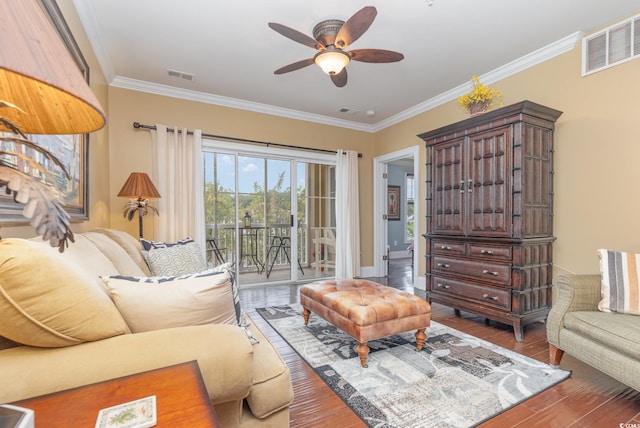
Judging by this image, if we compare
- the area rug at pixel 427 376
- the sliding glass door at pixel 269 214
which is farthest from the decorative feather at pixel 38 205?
the sliding glass door at pixel 269 214

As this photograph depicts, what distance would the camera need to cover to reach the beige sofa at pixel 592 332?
1.65m

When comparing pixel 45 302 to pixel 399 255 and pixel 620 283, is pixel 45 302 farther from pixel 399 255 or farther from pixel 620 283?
pixel 399 255

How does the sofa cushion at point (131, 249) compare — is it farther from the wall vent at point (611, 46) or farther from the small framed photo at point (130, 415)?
the wall vent at point (611, 46)

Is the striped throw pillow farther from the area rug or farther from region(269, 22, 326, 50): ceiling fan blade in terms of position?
region(269, 22, 326, 50): ceiling fan blade

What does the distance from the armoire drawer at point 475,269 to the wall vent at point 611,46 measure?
1.98 m

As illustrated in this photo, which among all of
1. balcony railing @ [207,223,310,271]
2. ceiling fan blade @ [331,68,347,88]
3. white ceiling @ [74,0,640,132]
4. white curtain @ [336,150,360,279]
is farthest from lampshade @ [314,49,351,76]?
balcony railing @ [207,223,310,271]

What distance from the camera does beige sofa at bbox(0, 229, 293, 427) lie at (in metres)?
0.80

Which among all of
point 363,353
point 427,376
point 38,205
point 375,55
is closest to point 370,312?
point 363,353

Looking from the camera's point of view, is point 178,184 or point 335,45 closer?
point 335,45

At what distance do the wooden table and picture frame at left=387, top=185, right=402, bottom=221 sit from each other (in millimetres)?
7584

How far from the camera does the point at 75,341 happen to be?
0.91m

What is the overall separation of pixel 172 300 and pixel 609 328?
238 cm

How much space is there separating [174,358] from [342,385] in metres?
1.34

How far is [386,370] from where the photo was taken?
2.08 meters
